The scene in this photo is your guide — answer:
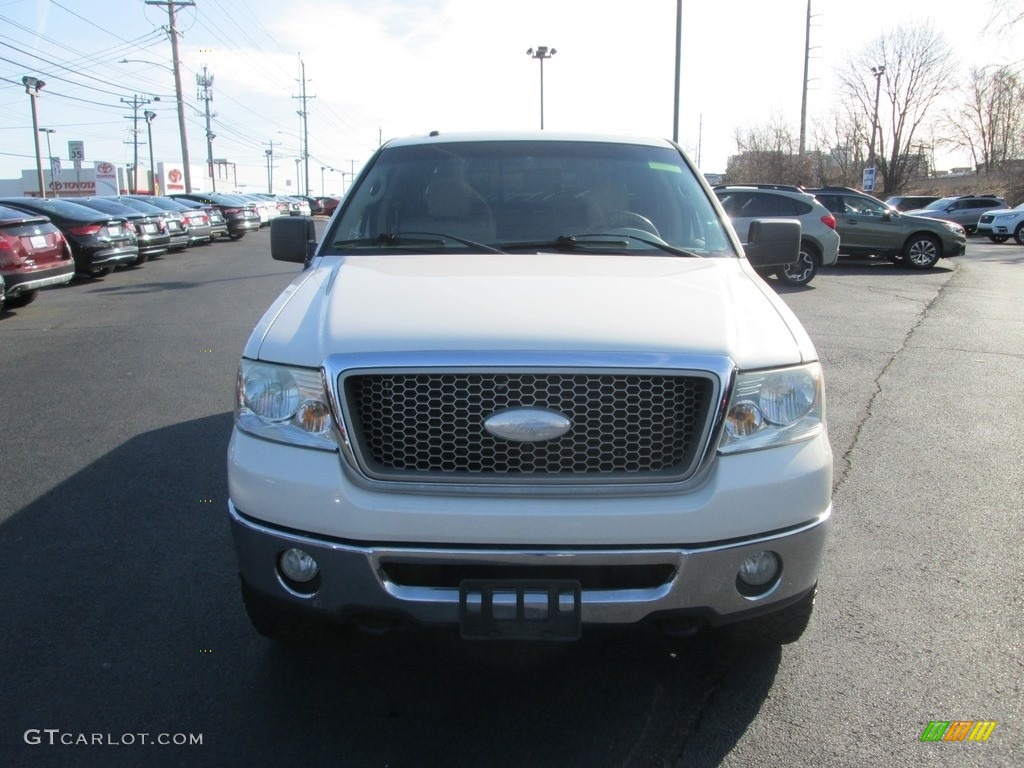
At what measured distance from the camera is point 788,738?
2.69 m

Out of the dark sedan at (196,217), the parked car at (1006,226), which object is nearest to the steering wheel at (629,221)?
the dark sedan at (196,217)

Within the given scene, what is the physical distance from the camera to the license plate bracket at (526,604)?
2447mm

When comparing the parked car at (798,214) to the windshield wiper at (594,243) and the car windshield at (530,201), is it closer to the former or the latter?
the car windshield at (530,201)

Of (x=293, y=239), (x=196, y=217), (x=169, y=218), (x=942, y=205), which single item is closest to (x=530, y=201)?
(x=293, y=239)

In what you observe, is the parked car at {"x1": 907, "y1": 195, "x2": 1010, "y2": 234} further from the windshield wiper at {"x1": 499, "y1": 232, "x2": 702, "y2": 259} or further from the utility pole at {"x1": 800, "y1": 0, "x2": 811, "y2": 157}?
the windshield wiper at {"x1": 499, "y1": 232, "x2": 702, "y2": 259}

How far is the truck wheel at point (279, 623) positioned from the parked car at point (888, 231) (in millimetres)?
17872

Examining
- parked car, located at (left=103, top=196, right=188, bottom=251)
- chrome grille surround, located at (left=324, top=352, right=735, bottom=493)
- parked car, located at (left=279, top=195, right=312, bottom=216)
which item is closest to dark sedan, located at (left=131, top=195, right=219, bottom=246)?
parked car, located at (left=103, top=196, right=188, bottom=251)

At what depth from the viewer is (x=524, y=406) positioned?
2520 millimetres

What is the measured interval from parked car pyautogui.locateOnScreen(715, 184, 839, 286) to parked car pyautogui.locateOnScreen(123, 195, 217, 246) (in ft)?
49.6

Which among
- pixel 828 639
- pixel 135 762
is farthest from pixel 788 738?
pixel 135 762

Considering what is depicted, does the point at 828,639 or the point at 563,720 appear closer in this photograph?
the point at 563,720

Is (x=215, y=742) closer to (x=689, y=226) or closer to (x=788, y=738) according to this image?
(x=788, y=738)

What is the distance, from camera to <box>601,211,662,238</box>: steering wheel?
153 inches

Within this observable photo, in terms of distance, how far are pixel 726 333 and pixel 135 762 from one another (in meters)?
2.20
